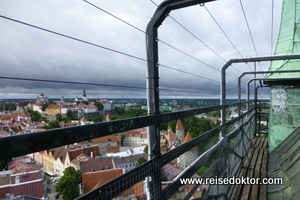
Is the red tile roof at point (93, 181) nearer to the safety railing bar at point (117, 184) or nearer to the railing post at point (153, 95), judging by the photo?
the safety railing bar at point (117, 184)

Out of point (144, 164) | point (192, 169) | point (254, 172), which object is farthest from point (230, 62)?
point (144, 164)

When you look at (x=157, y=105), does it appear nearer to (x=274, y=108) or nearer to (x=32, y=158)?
(x=32, y=158)

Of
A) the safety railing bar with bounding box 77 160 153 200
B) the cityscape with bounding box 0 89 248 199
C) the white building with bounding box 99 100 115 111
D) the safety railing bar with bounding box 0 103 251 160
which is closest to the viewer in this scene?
the safety railing bar with bounding box 0 103 251 160

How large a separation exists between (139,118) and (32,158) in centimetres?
57

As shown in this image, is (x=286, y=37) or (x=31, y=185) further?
(x=286, y=37)

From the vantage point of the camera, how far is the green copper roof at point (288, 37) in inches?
194

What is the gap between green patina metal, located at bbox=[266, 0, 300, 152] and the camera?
4.77 metres

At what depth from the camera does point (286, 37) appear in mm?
5391

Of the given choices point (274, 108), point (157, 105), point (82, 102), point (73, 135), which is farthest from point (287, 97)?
point (73, 135)

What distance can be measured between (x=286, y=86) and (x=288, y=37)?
1.51 m

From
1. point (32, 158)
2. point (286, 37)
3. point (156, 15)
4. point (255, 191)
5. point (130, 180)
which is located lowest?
point (255, 191)

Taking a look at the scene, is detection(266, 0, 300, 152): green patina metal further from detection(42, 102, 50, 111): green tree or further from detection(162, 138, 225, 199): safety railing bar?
detection(42, 102, 50, 111): green tree

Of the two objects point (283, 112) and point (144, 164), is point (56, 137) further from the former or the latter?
point (283, 112)

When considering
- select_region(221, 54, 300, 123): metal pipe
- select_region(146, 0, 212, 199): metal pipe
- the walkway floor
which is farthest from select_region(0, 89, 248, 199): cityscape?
the walkway floor
